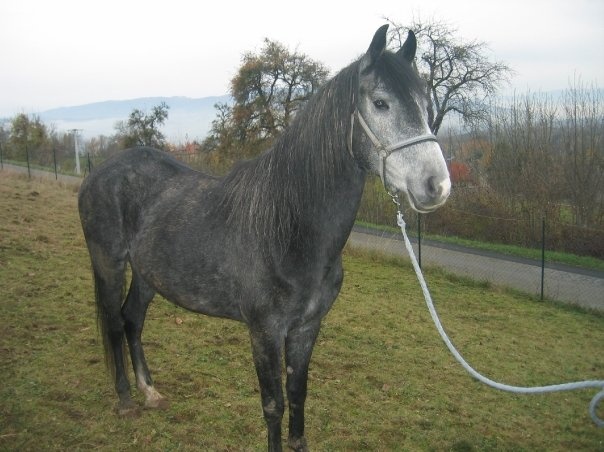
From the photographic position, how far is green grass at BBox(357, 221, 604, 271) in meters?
10.8

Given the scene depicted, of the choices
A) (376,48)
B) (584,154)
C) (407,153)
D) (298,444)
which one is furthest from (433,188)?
(584,154)

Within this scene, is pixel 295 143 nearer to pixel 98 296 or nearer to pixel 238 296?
pixel 238 296

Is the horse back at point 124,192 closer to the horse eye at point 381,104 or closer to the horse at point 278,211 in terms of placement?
the horse at point 278,211

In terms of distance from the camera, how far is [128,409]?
137 inches

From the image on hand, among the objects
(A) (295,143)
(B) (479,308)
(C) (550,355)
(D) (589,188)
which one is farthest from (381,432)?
(D) (589,188)

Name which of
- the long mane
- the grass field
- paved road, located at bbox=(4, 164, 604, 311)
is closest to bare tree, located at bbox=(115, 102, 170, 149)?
paved road, located at bbox=(4, 164, 604, 311)

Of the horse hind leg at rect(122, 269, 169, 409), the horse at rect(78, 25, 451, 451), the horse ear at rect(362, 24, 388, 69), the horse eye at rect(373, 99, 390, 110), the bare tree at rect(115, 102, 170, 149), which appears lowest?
the horse hind leg at rect(122, 269, 169, 409)

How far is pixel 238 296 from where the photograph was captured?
2637 mm

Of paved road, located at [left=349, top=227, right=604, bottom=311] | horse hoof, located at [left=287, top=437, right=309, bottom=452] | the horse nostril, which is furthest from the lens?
paved road, located at [left=349, top=227, right=604, bottom=311]

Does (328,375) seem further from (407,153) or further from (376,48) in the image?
(376,48)

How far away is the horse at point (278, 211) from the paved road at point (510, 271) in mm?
7055

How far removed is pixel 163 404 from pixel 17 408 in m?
1.06

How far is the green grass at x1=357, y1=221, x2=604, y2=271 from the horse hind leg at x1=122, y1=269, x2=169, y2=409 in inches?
383

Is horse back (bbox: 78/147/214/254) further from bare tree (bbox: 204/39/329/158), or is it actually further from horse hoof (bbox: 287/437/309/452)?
bare tree (bbox: 204/39/329/158)
